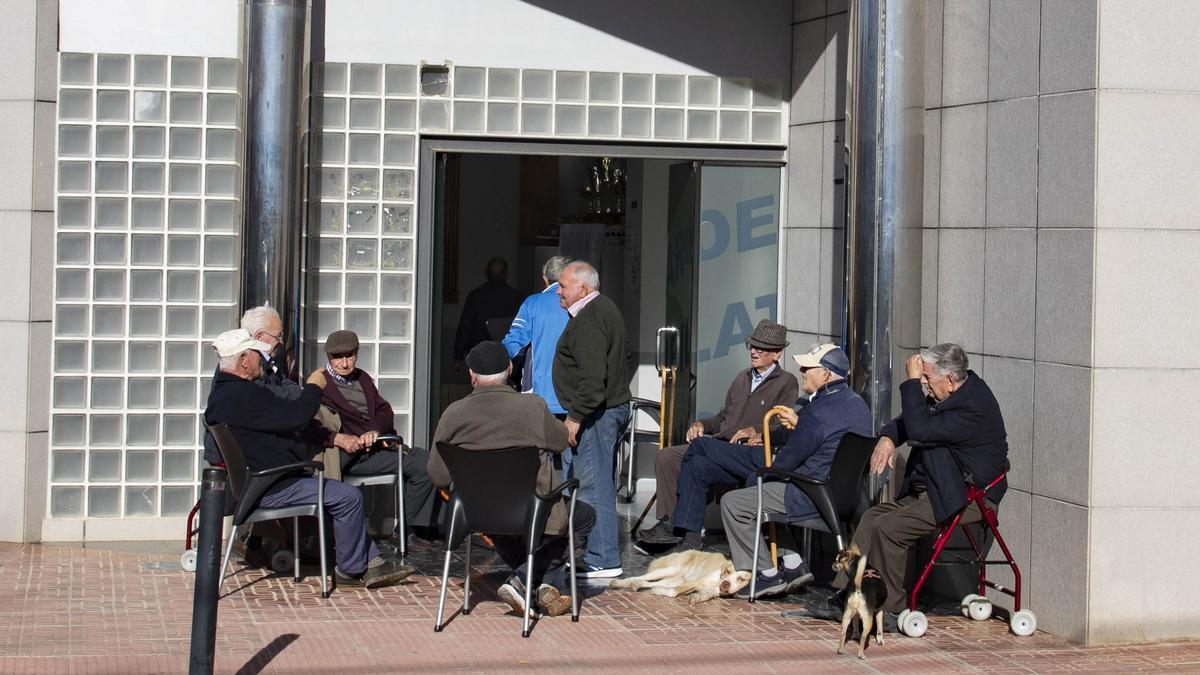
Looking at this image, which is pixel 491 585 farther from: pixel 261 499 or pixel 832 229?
pixel 832 229

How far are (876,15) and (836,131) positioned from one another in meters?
1.46

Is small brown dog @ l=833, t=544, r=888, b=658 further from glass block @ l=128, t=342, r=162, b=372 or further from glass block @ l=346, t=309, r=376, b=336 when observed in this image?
glass block @ l=128, t=342, r=162, b=372

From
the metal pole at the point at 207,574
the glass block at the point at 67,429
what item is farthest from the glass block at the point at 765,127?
the metal pole at the point at 207,574

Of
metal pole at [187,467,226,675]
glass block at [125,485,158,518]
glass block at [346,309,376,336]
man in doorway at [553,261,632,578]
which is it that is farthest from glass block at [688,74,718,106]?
metal pole at [187,467,226,675]

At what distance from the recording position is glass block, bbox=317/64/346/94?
376 inches

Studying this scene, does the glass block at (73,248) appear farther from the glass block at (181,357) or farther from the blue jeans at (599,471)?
the blue jeans at (599,471)

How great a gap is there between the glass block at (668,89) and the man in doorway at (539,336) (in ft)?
4.72

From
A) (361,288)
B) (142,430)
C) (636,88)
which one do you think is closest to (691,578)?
→ (361,288)

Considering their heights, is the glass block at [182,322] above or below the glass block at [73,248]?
below

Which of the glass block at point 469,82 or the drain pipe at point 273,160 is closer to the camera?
the drain pipe at point 273,160

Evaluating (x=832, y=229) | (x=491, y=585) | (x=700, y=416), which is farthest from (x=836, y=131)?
(x=491, y=585)

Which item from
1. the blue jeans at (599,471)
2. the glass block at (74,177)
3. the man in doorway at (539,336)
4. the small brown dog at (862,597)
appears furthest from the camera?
the man in doorway at (539,336)

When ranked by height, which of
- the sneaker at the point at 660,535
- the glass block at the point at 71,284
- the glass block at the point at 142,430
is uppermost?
the glass block at the point at 71,284

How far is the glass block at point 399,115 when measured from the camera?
9672mm
